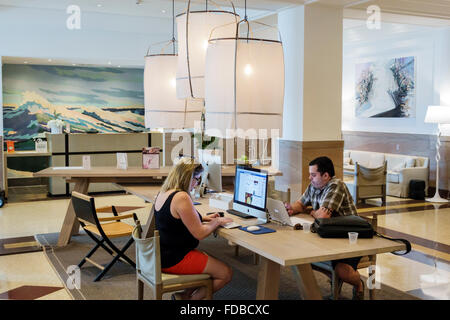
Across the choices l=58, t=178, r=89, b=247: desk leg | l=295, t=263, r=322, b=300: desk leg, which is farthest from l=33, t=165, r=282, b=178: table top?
l=295, t=263, r=322, b=300: desk leg

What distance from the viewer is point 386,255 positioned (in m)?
6.18

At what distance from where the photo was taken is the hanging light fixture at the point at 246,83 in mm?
3920

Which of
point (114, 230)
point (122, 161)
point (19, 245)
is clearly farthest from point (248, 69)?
point (19, 245)

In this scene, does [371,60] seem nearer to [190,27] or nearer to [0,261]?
[190,27]

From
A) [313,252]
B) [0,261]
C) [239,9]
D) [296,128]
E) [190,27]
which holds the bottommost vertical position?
[0,261]

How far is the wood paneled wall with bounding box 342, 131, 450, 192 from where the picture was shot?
33.7 ft

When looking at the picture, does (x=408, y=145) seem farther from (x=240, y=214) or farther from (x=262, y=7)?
(x=240, y=214)

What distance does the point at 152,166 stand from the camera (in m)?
6.94

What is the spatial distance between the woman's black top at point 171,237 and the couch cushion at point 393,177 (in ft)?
24.5

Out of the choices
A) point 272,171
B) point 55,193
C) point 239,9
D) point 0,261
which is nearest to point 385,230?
point 272,171

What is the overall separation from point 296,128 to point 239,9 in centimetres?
226

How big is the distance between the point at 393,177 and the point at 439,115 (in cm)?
164

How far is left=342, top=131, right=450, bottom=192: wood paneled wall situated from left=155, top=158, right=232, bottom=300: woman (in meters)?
7.60

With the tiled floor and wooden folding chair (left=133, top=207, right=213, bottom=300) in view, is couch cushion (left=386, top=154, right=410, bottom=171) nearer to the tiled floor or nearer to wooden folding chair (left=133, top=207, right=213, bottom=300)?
the tiled floor
